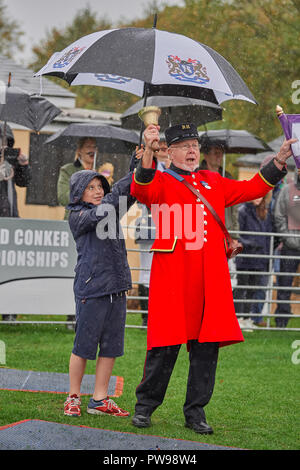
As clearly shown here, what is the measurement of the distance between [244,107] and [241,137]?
45.0ft

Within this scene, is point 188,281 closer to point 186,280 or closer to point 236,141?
point 186,280

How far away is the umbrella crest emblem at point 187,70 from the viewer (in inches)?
229

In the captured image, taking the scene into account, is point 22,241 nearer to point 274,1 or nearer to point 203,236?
point 203,236

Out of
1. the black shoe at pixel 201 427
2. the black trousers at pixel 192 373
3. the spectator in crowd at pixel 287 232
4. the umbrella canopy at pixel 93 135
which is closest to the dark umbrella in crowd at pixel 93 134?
the umbrella canopy at pixel 93 135

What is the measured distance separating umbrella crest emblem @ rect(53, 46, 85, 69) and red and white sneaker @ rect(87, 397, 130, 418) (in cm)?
248

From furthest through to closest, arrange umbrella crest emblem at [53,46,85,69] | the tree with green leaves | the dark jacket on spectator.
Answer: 1. the tree with green leaves
2. the dark jacket on spectator
3. umbrella crest emblem at [53,46,85,69]

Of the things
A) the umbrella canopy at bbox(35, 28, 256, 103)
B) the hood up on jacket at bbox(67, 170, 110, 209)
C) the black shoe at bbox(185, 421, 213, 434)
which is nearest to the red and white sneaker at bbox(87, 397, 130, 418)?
the black shoe at bbox(185, 421, 213, 434)

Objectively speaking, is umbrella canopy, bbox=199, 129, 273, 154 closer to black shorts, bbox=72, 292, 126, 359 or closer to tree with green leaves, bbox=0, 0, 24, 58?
black shorts, bbox=72, 292, 126, 359

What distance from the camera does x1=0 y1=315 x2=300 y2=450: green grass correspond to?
19.3 feet

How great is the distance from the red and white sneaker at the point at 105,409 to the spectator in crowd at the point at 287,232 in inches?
245

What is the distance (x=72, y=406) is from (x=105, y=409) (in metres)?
0.25

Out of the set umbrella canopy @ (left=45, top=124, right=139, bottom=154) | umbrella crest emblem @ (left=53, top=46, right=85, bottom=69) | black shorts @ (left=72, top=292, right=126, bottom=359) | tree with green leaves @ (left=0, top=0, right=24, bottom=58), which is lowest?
black shorts @ (left=72, top=292, right=126, bottom=359)

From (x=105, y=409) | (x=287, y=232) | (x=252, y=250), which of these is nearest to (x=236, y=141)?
(x=287, y=232)

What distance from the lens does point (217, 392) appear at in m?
7.57
